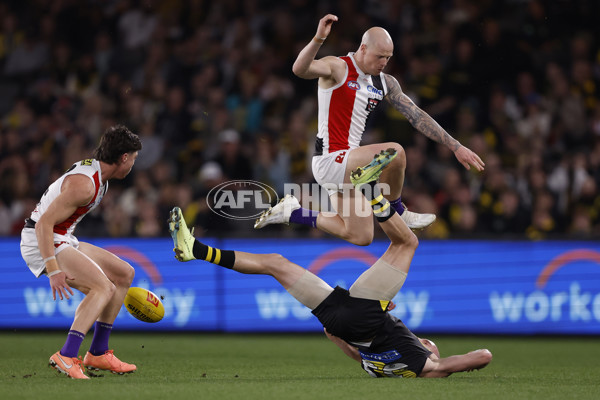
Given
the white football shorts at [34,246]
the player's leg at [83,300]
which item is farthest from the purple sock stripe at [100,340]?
the white football shorts at [34,246]

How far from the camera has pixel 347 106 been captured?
829cm

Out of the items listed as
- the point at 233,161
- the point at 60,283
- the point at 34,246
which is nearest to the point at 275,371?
the point at 60,283

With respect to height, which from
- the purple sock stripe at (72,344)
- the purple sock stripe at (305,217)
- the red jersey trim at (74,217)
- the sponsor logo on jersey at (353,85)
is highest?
the sponsor logo on jersey at (353,85)

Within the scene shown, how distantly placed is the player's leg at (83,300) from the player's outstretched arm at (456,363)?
259 cm

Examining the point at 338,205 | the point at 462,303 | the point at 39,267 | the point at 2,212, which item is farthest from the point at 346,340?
the point at 2,212

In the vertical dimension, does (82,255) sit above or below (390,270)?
above

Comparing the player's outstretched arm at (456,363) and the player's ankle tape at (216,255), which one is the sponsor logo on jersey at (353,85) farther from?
the player's outstretched arm at (456,363)

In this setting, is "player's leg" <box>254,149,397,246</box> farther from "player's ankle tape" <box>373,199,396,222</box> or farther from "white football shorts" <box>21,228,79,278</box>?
"white football shorts" <box>21,228,79,278</box>

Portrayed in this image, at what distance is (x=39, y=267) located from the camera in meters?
7.68

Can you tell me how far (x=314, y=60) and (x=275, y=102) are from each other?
700 cm

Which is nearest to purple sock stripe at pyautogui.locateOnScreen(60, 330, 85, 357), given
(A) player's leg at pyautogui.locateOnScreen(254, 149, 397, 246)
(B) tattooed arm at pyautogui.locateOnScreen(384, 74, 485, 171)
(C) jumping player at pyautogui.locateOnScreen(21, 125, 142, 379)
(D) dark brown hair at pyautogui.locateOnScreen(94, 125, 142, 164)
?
(C) jumping player at pyautogui.locateOnScreen(21, 125, 142, 379)

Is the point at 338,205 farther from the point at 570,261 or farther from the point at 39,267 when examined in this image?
the point at 570,261

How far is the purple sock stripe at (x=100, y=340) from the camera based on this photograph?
7895 mm

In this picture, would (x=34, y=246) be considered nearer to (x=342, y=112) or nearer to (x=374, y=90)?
(x=342, y=112)
